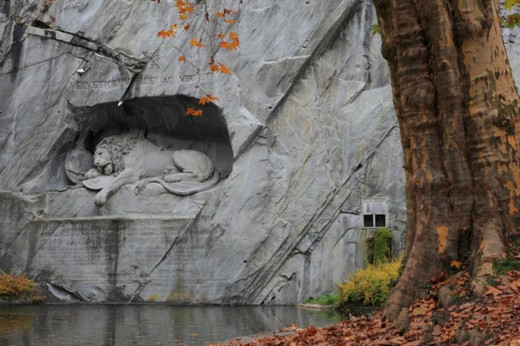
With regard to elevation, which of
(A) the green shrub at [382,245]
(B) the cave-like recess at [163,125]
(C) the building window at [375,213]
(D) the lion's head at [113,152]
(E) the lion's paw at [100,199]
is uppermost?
(B) the cave-like recess at [163,125]

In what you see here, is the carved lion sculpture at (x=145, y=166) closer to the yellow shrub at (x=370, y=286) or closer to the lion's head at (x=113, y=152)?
the lion's head at (x=113, y=152)

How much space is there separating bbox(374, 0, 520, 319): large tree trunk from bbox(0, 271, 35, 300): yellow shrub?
1119cm

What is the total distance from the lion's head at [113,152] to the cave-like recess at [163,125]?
442 millimetres

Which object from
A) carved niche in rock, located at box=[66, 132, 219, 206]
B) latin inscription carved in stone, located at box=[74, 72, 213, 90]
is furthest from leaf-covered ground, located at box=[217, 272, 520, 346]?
latin inscription carved in stone, located at box=[74, 72, 213, 90]

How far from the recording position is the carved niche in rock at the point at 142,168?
17.2 metres

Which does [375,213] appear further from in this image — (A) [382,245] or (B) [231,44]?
(B) [231,44]

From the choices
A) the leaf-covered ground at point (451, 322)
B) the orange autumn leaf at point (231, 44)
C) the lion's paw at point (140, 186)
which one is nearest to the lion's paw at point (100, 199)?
the lion's paw at point (140, 186)

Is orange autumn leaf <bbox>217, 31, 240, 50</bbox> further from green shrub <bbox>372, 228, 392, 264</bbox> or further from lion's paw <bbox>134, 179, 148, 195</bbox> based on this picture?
green shrub <bbox>372, 228, 392, 264</bbox>

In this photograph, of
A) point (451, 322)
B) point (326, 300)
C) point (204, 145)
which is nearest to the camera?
point (451, 322)

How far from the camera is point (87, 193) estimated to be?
1764cm

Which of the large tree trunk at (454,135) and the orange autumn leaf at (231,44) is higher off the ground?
the orange autumn leaf at (231,44)

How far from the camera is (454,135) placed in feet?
20.7

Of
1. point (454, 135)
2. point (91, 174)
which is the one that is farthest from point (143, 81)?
→ point (454, 135)

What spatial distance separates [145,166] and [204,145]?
147cm
